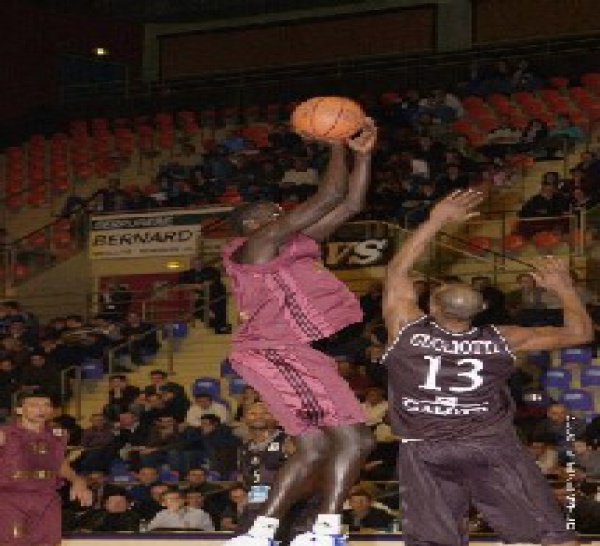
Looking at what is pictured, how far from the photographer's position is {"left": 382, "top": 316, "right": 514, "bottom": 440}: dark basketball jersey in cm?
772

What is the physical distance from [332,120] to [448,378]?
1.40 metres

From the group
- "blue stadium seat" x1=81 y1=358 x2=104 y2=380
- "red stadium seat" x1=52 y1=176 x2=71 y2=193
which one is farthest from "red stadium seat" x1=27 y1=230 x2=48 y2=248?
"blue stadium seat" x1=81 y1=358 x2=104 y2=380

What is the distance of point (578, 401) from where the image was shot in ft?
51.8

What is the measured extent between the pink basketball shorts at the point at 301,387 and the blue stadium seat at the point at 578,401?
8.48 meters

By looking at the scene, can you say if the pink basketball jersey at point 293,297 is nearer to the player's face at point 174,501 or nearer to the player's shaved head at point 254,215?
the player's shaved head at point 254,215

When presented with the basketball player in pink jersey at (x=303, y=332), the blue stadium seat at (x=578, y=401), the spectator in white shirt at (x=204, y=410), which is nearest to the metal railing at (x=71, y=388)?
the spectator in white shirt at (x=204, y=410)

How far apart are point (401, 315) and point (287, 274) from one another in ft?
2.20

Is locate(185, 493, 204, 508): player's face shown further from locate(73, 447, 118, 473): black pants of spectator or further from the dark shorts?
the dark shorts

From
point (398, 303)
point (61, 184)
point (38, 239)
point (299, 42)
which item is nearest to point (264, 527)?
point (398, 303)

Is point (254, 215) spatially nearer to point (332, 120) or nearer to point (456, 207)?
point (332, 120)

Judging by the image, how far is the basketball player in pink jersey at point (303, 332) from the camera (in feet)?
24.1

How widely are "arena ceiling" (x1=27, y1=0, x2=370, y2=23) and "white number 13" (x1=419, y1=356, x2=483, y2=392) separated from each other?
19134 mm

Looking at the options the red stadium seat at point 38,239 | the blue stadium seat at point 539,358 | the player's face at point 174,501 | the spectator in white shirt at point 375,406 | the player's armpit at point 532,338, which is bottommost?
the player's face at point 174,501

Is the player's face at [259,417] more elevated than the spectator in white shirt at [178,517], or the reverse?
the player's face at [259,417]
